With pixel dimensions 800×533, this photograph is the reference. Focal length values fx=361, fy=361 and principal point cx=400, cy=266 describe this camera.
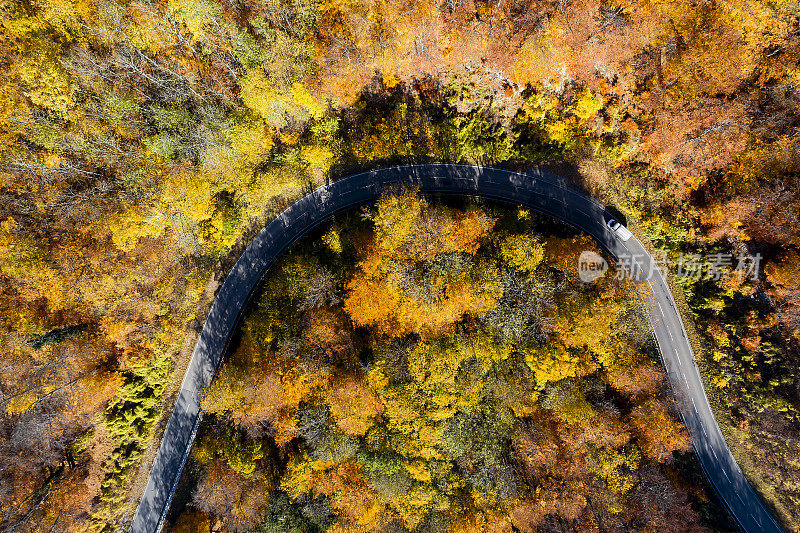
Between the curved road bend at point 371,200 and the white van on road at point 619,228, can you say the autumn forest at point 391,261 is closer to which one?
the curved road bend at point 371,200

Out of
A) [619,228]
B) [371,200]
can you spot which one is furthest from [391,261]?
[619,228]

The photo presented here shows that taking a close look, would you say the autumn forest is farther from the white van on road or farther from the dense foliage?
the white van on road

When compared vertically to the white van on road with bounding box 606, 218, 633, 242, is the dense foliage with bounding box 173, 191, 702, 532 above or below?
below

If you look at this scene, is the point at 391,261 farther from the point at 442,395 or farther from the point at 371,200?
the point at 442,395

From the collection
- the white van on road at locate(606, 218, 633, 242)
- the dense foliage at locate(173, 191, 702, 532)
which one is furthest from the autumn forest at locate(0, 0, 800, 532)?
the white van on road at locate(606, 218, 633, 242)

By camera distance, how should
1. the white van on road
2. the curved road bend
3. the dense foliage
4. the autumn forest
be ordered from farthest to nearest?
the curved road bend
the white van on road
the dense foliage
the autumn forest
